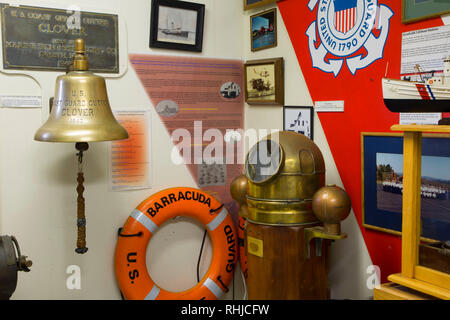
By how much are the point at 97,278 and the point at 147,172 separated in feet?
2.05

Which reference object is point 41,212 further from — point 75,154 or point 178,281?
point 178,281

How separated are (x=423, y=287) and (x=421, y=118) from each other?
0.77m

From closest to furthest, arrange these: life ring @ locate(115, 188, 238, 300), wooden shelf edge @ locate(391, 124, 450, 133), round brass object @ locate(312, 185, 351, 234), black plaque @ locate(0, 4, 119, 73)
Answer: wooden shelf edge @ locate(391, 124, 450, 133) < round brass object @ locate(312, 185, 351, 234) < black plaque @ locate(0, 4, 119, 73) < life ring @ locate(115, 188, 238, 300)

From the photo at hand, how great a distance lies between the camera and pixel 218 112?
2.92 m

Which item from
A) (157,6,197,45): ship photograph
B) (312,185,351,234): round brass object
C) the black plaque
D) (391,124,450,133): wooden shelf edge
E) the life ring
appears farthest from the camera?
(157,6,197,45): ship photograph

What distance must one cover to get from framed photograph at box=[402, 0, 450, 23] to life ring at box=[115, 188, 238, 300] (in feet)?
4.59

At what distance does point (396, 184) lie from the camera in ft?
6.88

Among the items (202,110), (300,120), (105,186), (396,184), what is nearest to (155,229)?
(105,186)

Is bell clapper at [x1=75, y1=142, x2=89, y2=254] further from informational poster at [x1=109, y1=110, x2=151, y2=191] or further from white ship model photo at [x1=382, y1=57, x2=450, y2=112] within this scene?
white ship model photo at [x1=382, y1=57, x2=450, y2=112]

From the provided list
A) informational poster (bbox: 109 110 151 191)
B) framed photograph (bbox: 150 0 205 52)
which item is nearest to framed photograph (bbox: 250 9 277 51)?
framed photograph (bbox: 150 0 205 52)

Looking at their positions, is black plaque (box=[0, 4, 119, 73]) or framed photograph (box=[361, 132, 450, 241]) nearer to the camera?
framed photograph (box=[361, 132, 450, 241])

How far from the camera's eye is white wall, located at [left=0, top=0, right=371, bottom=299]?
7.73 feet

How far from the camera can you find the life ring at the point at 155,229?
2.57 m
